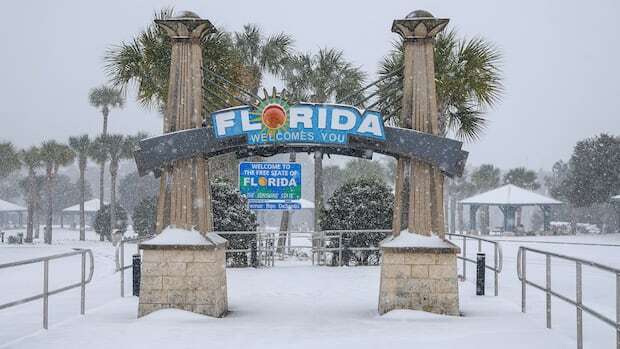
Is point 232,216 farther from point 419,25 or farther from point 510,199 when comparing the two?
point 510,199

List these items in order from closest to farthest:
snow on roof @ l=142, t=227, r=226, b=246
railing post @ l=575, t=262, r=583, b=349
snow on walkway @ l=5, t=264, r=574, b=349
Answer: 1. railing post @ l=575, t=262, r=583, b=349
2. snow on walkway @ l=5, t=264, r=574, b=349
3. snow on roof @ l=142, t=227, r=226, b=246

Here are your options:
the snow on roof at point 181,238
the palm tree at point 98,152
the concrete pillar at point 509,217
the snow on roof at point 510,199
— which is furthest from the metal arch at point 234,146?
the palm tree at point 98,152

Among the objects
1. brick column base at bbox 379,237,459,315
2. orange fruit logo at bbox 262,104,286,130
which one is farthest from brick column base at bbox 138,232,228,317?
brick column base at bbox 379,237,459,315

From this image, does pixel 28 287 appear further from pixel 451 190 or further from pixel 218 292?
pixel 451 190

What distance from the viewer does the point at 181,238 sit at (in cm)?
1057

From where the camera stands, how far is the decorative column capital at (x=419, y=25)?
1072 cm

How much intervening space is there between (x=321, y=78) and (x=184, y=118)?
19060mm

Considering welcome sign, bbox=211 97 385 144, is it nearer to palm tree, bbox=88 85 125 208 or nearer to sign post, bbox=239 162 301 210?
sign post, bbox=239 162 301 210

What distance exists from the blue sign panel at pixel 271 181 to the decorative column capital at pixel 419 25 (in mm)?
10097

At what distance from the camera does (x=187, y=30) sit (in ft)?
35.5

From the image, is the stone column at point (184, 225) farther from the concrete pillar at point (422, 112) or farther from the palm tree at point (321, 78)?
the palm tree at point (321, 78)

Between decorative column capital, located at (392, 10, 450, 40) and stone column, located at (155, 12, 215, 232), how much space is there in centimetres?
322

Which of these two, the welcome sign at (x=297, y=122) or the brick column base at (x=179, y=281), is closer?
the brick column base at (x=179, y=281)

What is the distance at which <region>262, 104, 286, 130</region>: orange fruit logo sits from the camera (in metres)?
10.9
